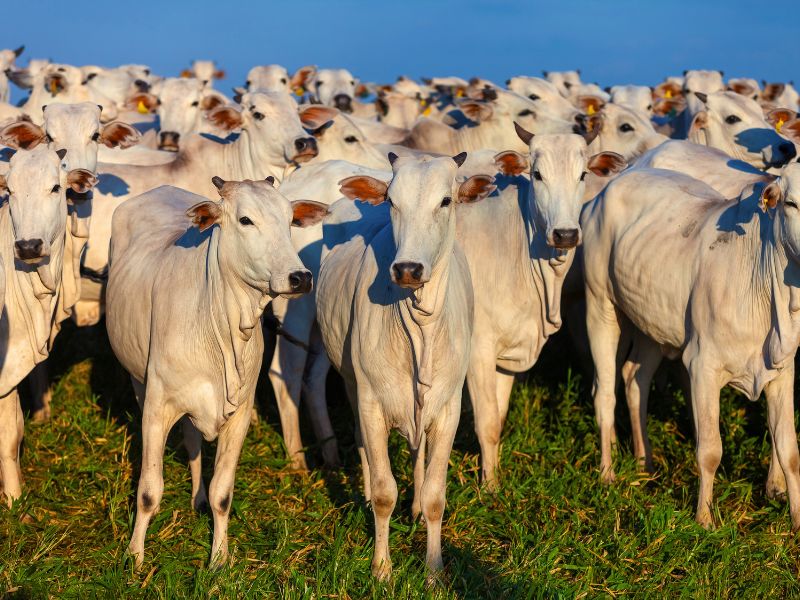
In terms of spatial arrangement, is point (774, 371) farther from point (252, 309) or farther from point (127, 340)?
point (127, 340)

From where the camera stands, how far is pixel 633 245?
7.86 metres

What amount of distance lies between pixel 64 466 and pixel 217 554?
1916mm

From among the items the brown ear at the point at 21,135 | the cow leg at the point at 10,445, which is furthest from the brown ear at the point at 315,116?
the cow leg at the point at 10,445

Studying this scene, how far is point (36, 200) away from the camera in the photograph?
273 inches

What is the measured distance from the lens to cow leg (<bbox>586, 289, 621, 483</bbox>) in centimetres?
799

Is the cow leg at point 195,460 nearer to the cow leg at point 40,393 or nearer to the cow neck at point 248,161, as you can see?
the cow leg at point 40,393

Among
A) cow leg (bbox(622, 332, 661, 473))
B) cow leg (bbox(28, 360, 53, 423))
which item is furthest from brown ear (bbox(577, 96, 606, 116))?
cow leg (bbox(28, 360, 53, 423))

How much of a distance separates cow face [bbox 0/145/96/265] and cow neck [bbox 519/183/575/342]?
2.83 metres

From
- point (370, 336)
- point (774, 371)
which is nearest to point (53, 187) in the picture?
point (370, 336)

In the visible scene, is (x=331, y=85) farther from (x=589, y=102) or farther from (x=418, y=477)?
(x=418, y=477)

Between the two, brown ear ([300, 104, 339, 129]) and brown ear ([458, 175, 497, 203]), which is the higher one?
brown ear ([458, 175, 497, 203])

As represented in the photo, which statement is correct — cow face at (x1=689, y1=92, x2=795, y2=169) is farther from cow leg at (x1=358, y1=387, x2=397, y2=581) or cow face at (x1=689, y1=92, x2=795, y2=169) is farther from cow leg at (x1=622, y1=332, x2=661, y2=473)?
cow leg at (x1=358, y1=387, x2=397, y2=581)

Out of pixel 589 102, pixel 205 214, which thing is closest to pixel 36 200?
pixel 205 214

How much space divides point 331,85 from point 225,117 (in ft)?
18.3
